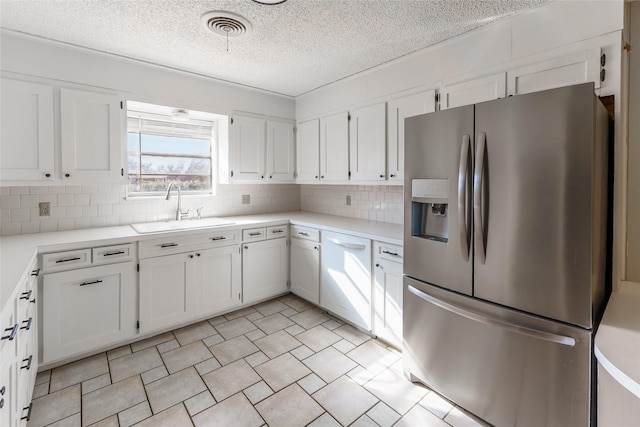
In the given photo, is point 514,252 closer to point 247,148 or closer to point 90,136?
point 247,148

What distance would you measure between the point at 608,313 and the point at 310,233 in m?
2.33

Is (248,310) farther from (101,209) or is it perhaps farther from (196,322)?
(101,209)

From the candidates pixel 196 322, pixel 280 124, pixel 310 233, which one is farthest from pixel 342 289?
pixel 280 124

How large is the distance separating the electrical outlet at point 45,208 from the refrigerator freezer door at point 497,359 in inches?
115

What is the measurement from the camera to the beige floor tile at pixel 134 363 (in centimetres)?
216

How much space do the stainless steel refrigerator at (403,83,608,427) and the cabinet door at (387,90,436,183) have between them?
65 cm

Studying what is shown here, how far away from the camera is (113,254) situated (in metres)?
2.37

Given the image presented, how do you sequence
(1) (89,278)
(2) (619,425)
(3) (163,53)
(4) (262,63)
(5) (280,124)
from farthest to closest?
(5) (280,124) → (4) (262,63) → (3) (163,53) → (1) (89,278) → (2) (619,425)

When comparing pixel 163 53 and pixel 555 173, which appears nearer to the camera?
pixel 555 173

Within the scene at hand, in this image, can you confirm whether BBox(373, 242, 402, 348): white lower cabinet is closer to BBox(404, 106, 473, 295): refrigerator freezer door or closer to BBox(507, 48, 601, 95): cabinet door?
BBox(404, 106, 473, 295): refrigerator freezer door

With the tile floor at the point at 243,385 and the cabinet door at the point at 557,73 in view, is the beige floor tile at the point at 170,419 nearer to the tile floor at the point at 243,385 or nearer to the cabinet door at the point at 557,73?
the tile floor at the point at 243,385

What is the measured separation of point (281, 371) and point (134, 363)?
112cm

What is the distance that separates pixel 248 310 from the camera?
3238mm

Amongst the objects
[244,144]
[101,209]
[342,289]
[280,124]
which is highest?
[280,124]
